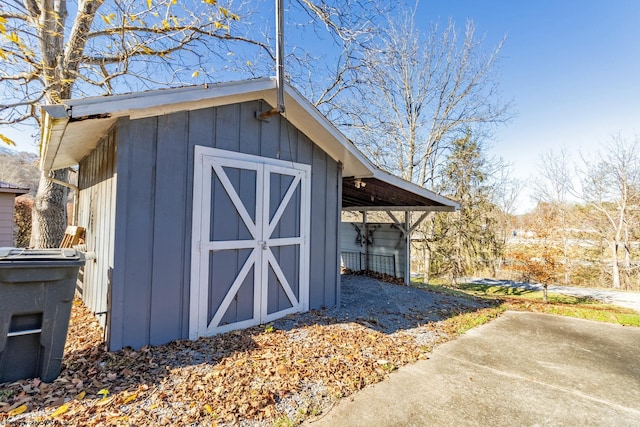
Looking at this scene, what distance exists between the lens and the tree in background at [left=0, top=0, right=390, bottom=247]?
6.05 meters

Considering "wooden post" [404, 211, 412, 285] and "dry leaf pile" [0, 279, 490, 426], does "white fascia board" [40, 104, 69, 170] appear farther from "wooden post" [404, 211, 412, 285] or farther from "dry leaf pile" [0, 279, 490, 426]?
"wooden post" [404, 211, 412, 285]

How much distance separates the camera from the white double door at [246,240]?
3.66 m

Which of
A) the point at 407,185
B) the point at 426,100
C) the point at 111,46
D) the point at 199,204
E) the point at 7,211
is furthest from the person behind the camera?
the point at 426,100

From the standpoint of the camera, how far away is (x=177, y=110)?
11.3 feet

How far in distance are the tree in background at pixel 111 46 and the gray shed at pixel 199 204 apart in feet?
8.19

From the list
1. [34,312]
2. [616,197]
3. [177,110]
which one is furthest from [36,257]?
[616,197]

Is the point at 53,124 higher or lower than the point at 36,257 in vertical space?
higher

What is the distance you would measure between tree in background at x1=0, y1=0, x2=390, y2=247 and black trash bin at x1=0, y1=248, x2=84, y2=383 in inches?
170

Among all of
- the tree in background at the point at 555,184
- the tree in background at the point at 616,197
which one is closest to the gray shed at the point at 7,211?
the tree in background at the point at 555,184

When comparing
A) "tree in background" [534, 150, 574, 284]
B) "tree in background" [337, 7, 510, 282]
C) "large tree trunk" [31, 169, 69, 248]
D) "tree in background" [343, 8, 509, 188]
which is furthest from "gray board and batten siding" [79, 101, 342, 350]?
"tree in background" [534, 150, 574, 284]

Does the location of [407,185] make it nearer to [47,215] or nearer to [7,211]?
[47,215]

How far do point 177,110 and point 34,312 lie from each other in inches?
91.0

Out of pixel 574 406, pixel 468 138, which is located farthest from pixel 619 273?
pixel 574 406

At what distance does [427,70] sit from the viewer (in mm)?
14039
